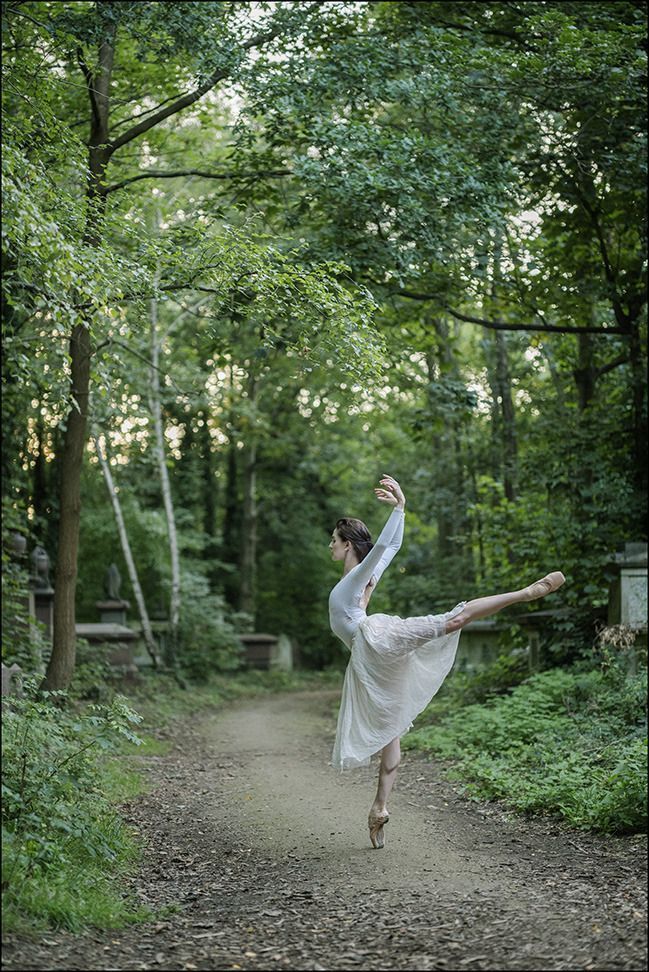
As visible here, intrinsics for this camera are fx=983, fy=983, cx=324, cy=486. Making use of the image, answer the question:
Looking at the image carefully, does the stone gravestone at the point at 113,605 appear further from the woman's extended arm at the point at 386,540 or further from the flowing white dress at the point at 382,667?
the woman's extended arm at the point at 386,540

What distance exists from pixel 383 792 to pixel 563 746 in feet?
9.15

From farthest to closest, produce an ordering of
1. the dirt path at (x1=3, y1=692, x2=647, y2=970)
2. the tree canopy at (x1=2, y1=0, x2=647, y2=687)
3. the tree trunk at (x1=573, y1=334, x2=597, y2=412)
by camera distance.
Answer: the tree trunk at (x1=573, y1=334, x2=597, y2=412) → the tree canopy at (x1=2, y1=0, x2=647, y2=687) → the dirt path at (x1=3, y1=692, x2=647, y2=970)

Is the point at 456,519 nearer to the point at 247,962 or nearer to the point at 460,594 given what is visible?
the point at 460,594

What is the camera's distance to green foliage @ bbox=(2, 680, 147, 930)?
4.57m

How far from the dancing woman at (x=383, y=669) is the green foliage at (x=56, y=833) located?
4.55 feet

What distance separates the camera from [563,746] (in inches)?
327

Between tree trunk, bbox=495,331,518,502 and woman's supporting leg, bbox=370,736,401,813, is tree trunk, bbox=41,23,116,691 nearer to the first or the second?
woman's supporting leg, bbox=370,736,401,813

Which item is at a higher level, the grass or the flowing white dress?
the flowing white dress

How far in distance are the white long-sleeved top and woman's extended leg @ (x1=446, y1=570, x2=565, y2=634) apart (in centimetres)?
55

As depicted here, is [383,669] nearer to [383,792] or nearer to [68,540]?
[383,792]

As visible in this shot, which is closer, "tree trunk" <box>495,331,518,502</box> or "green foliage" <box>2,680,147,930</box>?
"green foliage" <box>2,680,147,930</box>

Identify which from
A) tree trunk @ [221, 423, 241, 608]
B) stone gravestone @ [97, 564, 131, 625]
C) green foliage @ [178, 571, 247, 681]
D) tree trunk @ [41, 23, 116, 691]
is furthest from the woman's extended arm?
tree trunk @ [221, 423, 241, 608]

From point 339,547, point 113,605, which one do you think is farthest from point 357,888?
point 113,605

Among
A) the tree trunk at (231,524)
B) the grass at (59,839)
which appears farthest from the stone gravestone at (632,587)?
the tree trunk at (231,524)
